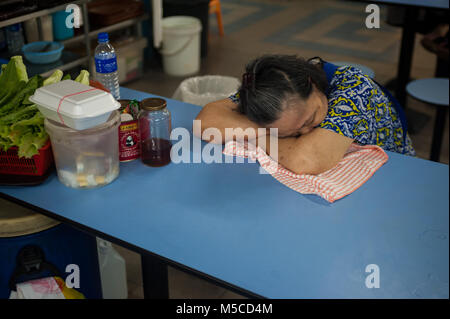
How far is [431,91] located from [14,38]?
2.78 meters

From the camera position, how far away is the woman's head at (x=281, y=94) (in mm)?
1476

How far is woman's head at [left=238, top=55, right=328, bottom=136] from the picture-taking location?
148 cm

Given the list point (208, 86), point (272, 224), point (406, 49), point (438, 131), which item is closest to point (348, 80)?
point (272, 224)

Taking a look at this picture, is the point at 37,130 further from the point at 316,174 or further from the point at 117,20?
the point at 117,20

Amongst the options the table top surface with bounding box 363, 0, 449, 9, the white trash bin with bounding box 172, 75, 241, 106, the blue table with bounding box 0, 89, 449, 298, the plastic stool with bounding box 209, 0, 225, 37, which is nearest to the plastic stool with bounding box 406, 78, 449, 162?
the table top surface with bounding box 363, 0, 449, 9

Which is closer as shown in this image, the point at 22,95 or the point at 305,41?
the point at 22,95

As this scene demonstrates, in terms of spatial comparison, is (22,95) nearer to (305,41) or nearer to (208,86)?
(208,86)

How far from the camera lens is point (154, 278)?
6.30ft

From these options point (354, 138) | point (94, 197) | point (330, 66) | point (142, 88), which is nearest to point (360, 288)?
point (354, 138)

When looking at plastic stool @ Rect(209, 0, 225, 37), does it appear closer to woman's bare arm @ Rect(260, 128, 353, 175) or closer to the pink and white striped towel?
the pink and white striped towel

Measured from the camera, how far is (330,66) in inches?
74.7

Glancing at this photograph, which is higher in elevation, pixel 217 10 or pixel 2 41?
pixel 2 41

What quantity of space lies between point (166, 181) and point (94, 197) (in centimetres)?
22

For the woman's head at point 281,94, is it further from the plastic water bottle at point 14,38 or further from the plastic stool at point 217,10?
the plastic stool at point 217,10
